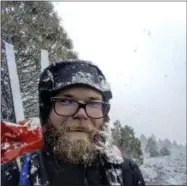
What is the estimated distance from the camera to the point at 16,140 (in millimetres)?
1084

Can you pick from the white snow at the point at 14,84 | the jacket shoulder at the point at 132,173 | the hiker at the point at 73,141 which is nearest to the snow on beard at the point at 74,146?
the hiker at the point at 73,141

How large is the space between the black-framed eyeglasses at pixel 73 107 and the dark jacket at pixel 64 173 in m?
0.15

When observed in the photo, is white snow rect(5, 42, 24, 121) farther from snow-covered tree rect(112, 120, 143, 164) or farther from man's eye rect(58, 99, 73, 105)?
snow-covered tree rect(112, 120, 143, 164)

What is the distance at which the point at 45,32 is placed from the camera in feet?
19.7

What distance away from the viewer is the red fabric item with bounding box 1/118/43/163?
1037 millimetres

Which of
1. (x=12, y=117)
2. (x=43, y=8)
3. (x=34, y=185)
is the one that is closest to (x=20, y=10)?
(x=43, y=8)

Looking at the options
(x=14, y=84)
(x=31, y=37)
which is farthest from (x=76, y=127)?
(x=31, y=37)

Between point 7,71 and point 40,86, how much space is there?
274cm

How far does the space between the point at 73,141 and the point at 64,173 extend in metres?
0.11

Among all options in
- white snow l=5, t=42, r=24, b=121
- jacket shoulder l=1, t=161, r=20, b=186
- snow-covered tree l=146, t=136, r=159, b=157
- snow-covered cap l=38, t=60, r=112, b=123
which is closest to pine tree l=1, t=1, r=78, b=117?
white snow l=5, t=42, r=24, b=121

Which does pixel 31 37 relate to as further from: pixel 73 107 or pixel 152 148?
pixel 152 148

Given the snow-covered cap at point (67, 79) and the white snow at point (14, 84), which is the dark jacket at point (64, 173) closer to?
the snow-covered cap at point (67, 79)

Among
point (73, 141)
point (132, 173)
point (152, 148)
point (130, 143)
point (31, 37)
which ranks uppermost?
point (31, 37)

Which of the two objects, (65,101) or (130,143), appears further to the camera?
(130,143)
